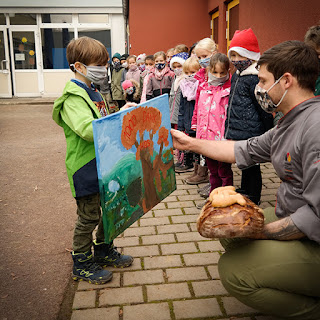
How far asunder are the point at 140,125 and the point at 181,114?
3097mm

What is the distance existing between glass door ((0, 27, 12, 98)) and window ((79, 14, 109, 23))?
3683mm

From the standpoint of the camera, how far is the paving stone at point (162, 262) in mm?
3408

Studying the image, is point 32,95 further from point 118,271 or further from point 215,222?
point 215,222

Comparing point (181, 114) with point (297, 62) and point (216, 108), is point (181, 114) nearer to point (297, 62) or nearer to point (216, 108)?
point (216, 108)

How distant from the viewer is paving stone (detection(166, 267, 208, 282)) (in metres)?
3.19

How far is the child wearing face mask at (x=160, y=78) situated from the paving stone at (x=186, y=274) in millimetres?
5029

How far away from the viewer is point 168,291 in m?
3.02

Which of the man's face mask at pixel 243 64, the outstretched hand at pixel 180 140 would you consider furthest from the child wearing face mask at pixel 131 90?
the outstretched hand at pixel 180 140

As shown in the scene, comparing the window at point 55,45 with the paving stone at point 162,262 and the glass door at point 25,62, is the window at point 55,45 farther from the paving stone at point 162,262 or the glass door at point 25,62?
the paving stone at point 162,262

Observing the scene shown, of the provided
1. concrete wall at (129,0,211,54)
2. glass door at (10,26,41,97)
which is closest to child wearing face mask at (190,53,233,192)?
concrete wall at (129,0,211,54)

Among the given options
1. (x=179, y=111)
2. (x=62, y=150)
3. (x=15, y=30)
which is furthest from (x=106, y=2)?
(x=179, y=111)

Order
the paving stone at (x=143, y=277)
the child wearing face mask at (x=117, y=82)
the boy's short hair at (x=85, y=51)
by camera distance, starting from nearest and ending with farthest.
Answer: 1. the boy's short hair at (x=85, y=51)
2. the paving stone at (x=143, y=277)
3. the child wearing face mask at (x=117, y=82)

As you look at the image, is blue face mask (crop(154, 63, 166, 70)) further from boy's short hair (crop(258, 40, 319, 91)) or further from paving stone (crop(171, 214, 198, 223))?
boy's short hair (crop(258, 40, 319, 91))

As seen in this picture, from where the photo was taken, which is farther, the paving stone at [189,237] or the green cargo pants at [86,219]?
the paving stone at [189,237]
